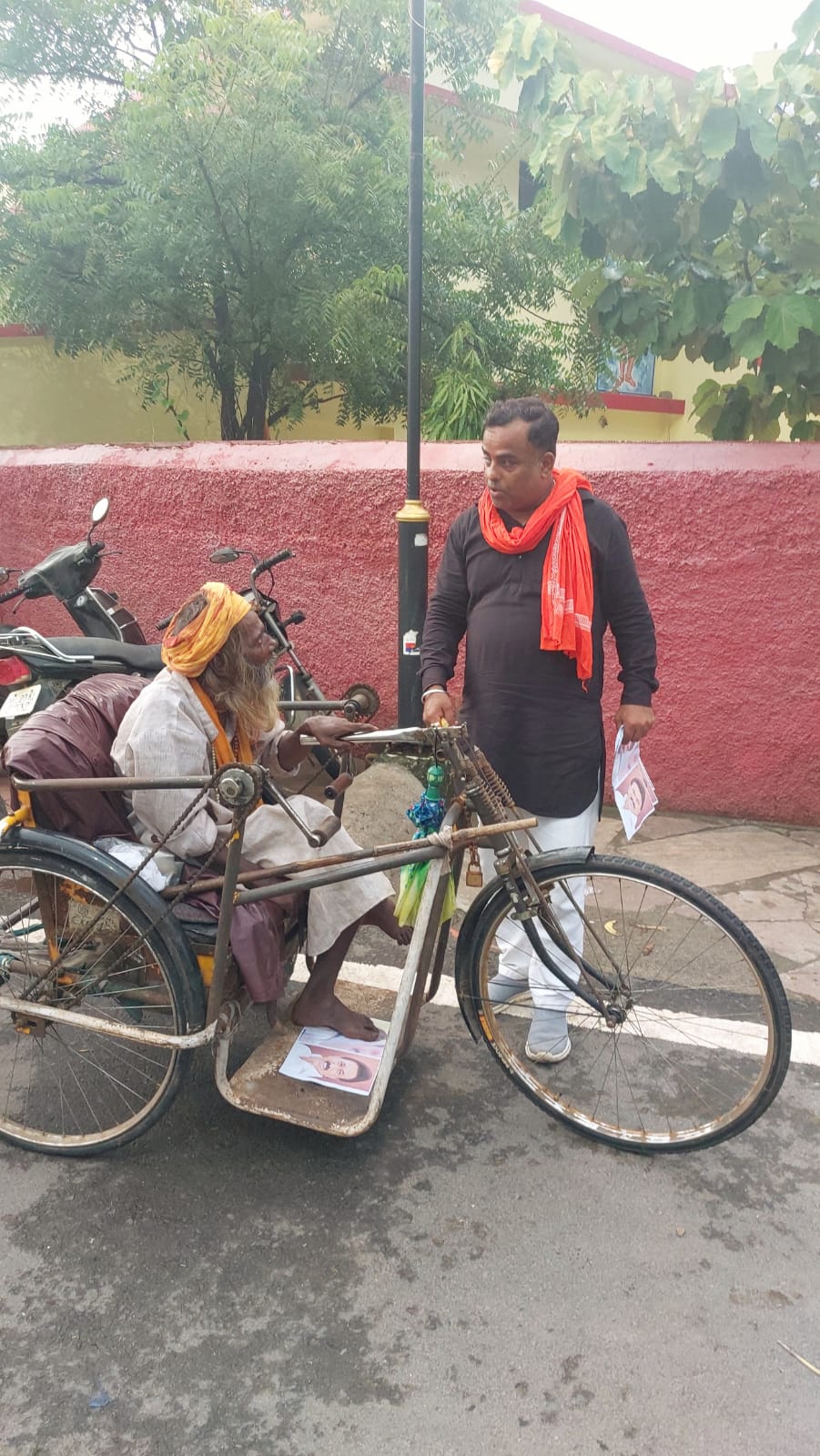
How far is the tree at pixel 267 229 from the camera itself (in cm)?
686

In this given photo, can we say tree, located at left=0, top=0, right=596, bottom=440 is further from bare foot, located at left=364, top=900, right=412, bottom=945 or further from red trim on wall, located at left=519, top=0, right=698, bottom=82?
bare foot, located at left=364, top=900, right=412, bottom=945

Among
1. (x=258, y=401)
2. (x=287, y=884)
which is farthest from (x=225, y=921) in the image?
(x=258, y=401)

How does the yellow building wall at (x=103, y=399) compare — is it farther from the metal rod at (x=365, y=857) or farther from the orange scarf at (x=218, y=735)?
the metal rod at (x=365, y=857)

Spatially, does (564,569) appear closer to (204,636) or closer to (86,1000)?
(204,636)

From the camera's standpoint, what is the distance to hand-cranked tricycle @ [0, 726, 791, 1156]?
2.17 m

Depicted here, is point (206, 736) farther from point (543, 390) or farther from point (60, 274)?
point (543, 390)

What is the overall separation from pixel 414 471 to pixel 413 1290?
10.9 feet

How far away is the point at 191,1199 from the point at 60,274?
26.0ft

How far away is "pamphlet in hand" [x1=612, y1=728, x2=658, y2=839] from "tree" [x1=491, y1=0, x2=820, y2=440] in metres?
2.48

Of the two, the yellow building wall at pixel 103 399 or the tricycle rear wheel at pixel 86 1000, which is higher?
the yellow building wall at pixel 103 399

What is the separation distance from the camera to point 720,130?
3.84 metres

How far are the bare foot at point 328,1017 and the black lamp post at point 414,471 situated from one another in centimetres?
218

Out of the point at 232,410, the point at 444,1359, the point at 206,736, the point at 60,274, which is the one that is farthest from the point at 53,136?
the point at 444,1359

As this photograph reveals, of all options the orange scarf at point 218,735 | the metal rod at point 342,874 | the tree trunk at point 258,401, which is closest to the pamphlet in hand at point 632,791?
the metal rod at point 342,874
